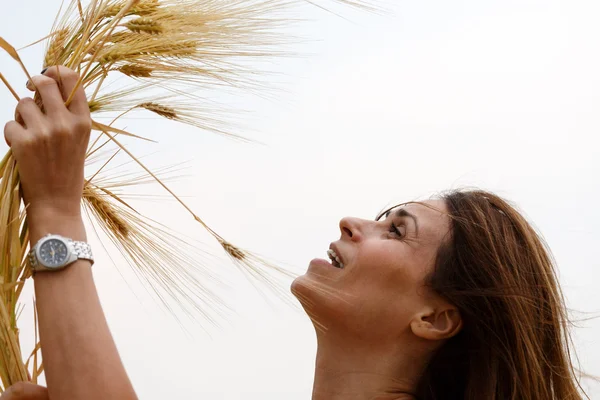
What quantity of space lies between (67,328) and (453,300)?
0.87 m

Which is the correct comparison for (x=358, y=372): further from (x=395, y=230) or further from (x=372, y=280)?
(x=395, y=230)

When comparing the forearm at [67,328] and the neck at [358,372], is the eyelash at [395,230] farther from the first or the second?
the forearm at [67,328]

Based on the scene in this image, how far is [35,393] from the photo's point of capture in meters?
1.29

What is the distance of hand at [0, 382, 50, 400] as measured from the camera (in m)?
1.28

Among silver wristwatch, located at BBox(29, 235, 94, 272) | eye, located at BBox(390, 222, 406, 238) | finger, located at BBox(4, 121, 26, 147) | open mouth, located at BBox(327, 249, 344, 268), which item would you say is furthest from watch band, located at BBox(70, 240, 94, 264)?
eye, located at BBox(390, 222, 406, 238)

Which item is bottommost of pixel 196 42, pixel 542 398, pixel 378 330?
pixel 542 398

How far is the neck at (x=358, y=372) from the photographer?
5.46 feet

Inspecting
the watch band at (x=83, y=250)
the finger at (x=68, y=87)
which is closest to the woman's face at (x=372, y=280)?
the watch band at (x=83, y=250)

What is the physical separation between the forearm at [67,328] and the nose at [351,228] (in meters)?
0.64

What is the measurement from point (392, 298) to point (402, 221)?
0.18m

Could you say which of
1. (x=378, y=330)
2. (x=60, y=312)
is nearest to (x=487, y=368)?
(x=378, y=330)

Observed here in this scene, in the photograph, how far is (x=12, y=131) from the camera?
1.21 metres

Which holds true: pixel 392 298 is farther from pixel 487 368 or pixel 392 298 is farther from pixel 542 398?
pixel 542 398

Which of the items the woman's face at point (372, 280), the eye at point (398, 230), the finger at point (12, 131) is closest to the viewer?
the finger at point (12, 131)
